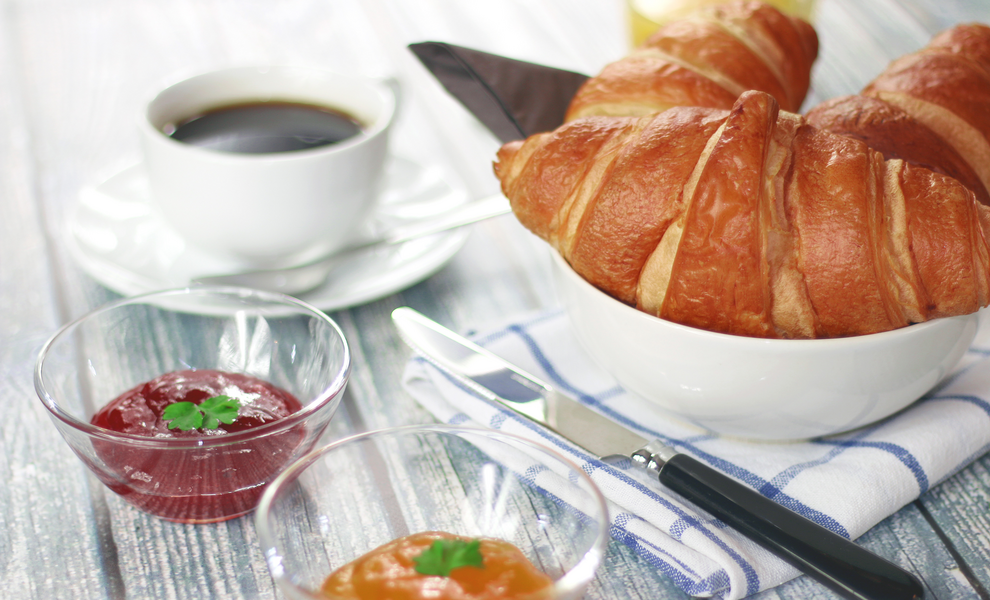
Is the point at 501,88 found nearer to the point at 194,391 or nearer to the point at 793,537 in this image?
the point at 194,391

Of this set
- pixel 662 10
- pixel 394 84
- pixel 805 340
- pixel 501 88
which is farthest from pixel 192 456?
pixel 662 10

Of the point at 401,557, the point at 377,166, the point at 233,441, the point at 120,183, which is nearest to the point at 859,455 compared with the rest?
the point at 401,557

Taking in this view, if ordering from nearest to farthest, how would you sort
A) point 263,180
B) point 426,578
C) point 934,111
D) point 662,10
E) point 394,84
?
point 426,578 → point 934,111 → point 263,180 → point 394,84 → point 662,10

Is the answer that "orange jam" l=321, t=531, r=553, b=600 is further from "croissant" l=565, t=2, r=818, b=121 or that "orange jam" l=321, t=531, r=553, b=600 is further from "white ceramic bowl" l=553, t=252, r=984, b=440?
"croissant" l=565, t=2, r=818, b=121

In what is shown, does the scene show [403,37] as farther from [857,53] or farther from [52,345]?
[52,345]

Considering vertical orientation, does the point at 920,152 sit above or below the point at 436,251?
above

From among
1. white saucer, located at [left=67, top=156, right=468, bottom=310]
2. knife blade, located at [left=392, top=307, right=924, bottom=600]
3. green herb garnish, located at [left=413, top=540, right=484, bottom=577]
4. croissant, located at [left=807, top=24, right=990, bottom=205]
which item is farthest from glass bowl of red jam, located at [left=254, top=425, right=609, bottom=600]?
croissant, located at [left=807, top=24, right=990, bottom=205]
